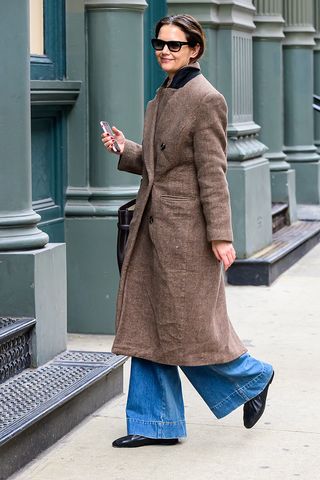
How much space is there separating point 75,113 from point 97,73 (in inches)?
12.1

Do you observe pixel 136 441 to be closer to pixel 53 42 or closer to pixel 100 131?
pixel 100 131

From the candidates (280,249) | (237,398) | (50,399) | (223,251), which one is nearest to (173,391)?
(237,398)

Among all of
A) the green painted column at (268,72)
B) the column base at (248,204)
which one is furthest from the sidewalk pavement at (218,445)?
the green painted column at (268,72)

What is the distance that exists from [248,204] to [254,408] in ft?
16.6

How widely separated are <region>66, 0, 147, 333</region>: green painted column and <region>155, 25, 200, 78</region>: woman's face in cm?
260

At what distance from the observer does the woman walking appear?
5.37 metres

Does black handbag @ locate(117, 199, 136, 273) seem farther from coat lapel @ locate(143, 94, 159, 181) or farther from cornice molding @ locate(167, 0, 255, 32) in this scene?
cornice molding @ locate(167, 0, 255, 32)

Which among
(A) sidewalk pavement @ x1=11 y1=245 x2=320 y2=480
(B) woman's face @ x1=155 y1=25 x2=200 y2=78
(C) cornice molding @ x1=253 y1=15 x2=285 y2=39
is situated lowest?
(A) sidewalk pavement @ x1=11 y1=245 x2=320 y2=480

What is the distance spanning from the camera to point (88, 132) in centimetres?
817

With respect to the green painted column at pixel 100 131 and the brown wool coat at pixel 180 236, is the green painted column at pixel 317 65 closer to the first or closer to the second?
the green painted column at pixel 100 131

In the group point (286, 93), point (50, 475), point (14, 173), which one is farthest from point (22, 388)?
point (286, 93)

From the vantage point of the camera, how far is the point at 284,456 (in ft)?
18.0

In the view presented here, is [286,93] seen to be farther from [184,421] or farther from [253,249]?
[184,421]

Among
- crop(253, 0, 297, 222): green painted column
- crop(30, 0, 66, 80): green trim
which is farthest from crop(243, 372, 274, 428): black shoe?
crop(253, 0, 297, 222): green painted column
